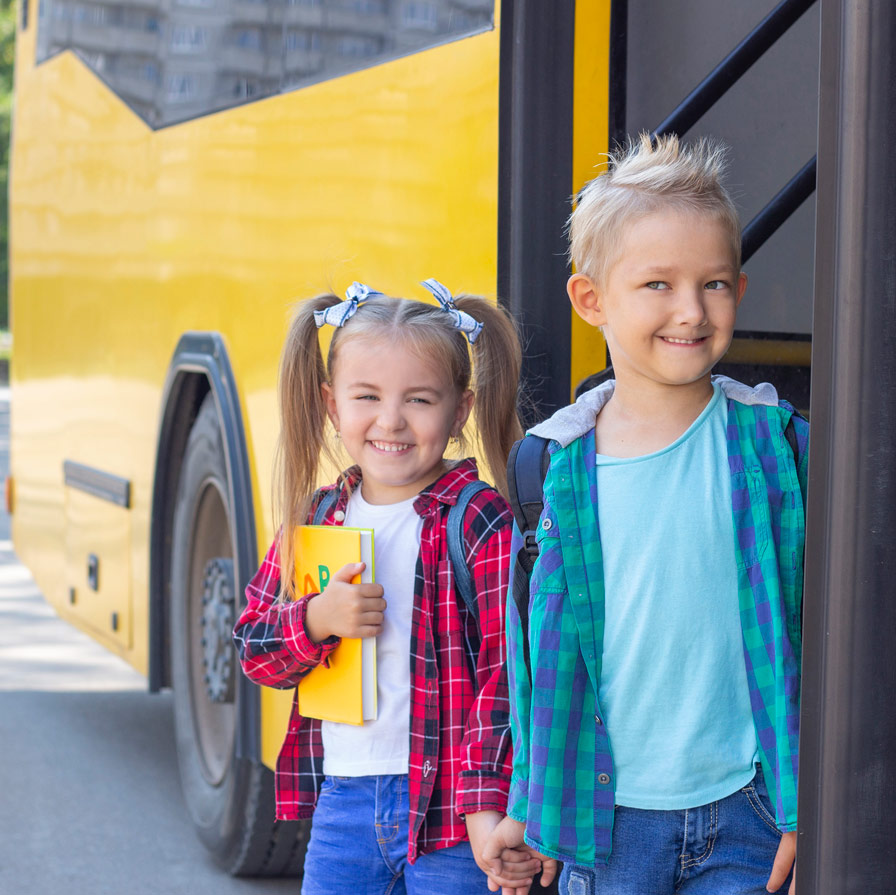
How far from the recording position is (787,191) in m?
2.56

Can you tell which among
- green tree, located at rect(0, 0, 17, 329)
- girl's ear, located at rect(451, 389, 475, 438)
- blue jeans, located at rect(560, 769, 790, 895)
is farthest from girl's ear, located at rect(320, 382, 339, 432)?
green tree, located at rect(0, 0, 17, 329)

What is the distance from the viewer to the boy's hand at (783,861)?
5.89ft

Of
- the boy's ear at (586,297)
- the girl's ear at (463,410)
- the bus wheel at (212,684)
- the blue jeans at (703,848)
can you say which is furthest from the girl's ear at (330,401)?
the bus wheel at (212,684)

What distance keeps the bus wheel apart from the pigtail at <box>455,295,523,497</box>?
5.33ft

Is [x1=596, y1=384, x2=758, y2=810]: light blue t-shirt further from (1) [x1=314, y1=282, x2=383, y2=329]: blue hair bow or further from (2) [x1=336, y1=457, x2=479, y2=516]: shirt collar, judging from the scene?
(1) [x1=314, y1=282, x2=383, y2=329]: blue hair bow

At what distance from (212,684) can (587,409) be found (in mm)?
2514

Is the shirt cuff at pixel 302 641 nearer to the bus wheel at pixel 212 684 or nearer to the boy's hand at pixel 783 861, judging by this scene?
the boy's hand at pixel 783 861

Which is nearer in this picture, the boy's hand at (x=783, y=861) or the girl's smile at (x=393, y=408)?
the boy's hand at (x=783, y=861)

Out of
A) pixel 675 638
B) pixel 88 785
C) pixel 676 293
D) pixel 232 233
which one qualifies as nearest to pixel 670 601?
pixel 675 638

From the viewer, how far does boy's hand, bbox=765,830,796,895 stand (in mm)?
1795

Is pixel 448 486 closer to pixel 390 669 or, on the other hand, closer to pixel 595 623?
pixel 390 669

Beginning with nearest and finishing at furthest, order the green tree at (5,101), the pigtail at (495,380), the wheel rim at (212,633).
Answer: the pigtail at (495,380)
the wheel rim at (212,633)
the green tree at (5,101)

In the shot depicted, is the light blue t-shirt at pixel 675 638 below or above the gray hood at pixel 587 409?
below

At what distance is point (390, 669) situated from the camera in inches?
93.4
